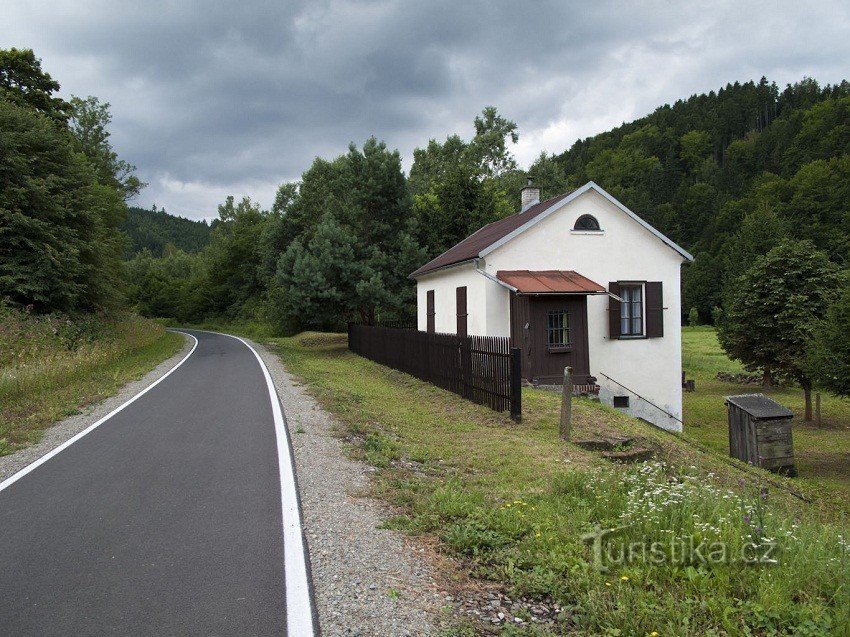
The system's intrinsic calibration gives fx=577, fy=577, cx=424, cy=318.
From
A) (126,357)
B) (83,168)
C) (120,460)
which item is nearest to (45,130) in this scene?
(83,168)

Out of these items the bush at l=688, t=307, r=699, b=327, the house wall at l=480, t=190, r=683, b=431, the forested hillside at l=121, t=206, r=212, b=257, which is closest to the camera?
the house wall at l=480, t=190, r=683, b=431

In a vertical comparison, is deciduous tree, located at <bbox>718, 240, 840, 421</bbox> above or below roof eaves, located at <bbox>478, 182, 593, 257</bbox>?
below

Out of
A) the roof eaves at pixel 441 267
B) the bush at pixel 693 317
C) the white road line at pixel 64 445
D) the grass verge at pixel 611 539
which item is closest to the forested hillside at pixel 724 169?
the bush at pixel 693 317

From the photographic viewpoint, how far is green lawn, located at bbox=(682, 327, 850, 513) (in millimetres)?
11915

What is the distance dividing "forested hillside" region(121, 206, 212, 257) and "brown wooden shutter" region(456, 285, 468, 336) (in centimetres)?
12155

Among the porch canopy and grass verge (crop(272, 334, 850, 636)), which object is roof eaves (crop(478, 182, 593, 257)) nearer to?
the porch canopy

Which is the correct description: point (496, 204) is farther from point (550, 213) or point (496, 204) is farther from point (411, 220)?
point (550, 213)

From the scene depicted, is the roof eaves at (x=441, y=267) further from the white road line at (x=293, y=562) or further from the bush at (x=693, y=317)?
the bush at (x=693, y=317)

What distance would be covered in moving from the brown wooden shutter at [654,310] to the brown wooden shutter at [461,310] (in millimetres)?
5560

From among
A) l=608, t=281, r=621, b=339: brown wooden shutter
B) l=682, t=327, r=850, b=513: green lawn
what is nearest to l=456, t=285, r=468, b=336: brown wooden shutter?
l=608, t=281, r=621, b=339: brown wooden shutter

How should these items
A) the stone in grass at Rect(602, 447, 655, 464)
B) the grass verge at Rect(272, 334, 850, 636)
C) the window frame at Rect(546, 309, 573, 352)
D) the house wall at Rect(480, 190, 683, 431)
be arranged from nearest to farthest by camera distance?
the grass verge at Rect(272, 334, 850, 636), the stone in grass at Rect(602, 447, 655, 464), the window frame at Rect(546, 309, 573, 352), the house wall at Rect(480, 190, 683, 431)

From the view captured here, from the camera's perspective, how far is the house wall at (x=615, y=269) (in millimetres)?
17031

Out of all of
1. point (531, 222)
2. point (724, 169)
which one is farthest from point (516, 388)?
point (724, 169)

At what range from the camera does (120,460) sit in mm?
7223
